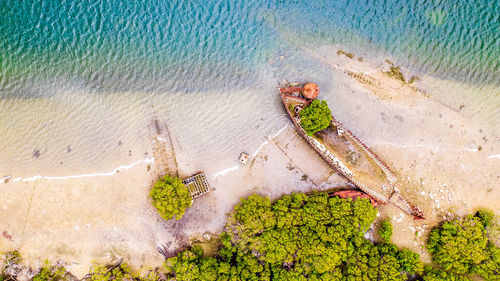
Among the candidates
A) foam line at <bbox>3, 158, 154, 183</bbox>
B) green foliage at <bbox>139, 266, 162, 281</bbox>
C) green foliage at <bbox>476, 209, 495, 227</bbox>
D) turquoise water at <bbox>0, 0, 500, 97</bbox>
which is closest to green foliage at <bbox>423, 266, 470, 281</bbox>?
green foliage at <bbox>476, 209, 495, 227</bbox>

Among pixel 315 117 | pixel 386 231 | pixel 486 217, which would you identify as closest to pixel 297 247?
pixel 386 231

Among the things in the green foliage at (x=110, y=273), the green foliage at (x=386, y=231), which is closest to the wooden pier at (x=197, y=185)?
the green foliage at (x=110, y=273)

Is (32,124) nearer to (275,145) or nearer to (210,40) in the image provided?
(210,40)

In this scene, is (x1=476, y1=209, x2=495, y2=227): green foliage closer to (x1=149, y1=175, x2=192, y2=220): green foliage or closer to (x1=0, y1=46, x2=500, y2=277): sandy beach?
(x1=0, y1=46, x2=500, y2=277): sandy beach

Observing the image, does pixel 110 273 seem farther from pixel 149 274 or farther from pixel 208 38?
pixel 208 38

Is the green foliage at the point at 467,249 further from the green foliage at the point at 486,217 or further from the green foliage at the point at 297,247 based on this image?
the green foliage at the point at 297,247

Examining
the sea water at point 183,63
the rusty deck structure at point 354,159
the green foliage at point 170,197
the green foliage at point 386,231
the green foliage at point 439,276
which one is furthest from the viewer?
the sea water at point 183,63

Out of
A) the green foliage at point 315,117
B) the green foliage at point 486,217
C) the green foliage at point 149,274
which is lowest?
the green foliage at point 149,274
